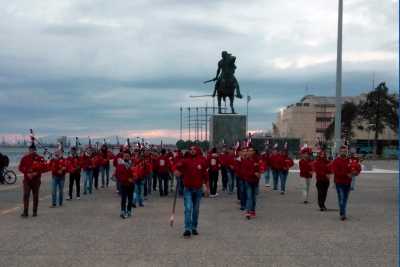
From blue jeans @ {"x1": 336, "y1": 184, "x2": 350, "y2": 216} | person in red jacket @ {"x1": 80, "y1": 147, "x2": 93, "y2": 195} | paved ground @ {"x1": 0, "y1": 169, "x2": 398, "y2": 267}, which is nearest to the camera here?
paved ground @ {"x1": 0, "y1": 169, "x2": 398, "y2": 267}

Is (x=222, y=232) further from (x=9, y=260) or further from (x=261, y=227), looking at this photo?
(x=9, y=260)

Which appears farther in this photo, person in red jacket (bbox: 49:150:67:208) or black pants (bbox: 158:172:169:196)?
black pants (bbox: 158:172:169:196)

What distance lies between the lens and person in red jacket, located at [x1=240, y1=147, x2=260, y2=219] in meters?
14.2

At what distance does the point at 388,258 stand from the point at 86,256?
462 cm

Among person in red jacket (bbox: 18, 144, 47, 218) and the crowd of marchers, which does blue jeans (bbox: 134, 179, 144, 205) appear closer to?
the crowd of marchers

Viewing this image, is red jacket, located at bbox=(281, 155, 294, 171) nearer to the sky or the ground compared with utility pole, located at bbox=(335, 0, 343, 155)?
nearer to the ground

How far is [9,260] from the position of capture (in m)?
8.82

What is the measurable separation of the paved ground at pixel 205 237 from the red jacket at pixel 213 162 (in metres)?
3.43

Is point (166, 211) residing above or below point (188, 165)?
below

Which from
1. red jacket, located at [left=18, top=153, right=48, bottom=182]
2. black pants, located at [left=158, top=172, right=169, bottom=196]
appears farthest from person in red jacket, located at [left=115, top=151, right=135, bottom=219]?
black pants, located at [left=158, top=172, right=169, bottom=196]

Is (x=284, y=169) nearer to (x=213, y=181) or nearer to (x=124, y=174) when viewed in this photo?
(x=213, y=181)

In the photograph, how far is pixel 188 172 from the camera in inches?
466

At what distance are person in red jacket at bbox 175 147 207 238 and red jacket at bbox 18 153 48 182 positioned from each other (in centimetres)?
442

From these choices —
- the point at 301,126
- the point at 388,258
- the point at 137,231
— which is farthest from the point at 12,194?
the point at 301,126
